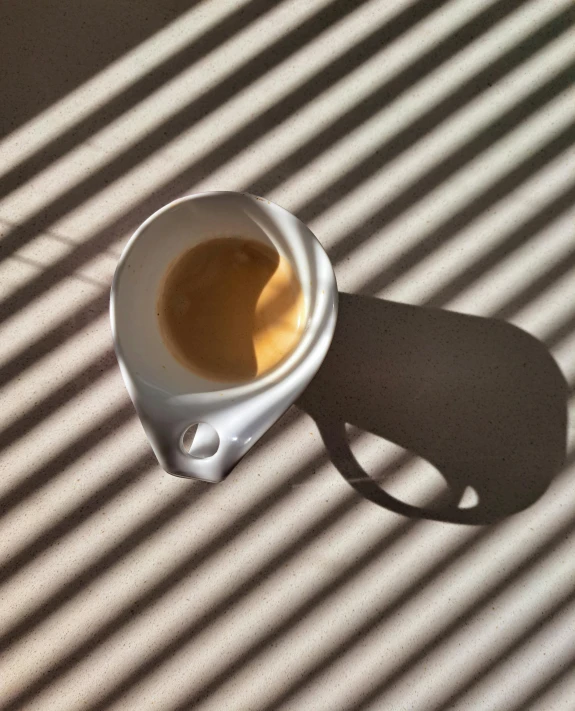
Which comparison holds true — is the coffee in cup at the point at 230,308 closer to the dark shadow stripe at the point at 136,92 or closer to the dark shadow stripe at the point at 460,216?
the dark shadow stripe at the point at 460,216

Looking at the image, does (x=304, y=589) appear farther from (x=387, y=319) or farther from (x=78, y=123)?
(x=78, y=123)

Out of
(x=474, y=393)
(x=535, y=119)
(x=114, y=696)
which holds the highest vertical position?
(x=535, y=119)

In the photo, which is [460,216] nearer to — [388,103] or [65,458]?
[388,103]

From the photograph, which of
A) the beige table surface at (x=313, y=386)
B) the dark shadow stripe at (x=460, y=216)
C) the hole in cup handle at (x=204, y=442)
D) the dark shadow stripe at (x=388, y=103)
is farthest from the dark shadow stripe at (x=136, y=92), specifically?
the hole in cup handle at (x=204, y=442)

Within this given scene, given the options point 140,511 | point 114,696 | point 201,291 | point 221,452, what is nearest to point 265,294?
point 201,291

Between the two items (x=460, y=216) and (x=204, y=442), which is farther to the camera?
(x=460, y=216)

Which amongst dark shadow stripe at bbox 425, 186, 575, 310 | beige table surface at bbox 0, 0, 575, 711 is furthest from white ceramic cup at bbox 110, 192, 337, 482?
dark shadow stripe at bbox 425, 186, 575, 310

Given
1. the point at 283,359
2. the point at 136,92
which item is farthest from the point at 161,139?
the point at 283,359

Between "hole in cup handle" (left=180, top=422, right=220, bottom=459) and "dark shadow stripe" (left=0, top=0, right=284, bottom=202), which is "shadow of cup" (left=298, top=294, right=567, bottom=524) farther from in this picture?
"dark shadow stripe" (left=0, top=0, right=284, bottom=202)
